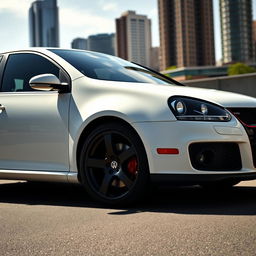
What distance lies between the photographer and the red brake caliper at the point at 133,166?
4.57 metres

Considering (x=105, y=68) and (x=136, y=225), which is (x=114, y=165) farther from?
(x=105, y=68)

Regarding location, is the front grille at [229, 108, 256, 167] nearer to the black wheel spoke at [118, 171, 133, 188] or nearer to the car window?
the black wheel spoke at [118, 171, 133, 188]

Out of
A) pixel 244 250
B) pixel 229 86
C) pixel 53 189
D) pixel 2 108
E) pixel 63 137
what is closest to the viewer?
pixel 244 250

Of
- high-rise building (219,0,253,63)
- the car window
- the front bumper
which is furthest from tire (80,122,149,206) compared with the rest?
high-rise building (219,0,253,63)

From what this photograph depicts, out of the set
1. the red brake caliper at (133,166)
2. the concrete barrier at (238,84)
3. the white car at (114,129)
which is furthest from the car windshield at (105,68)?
the concrete barrier at (238,84)

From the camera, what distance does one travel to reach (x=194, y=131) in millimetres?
4340

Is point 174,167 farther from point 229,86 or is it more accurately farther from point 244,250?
point 229,86

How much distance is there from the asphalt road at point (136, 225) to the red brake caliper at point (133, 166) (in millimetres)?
329

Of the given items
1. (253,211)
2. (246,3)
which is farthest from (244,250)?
(246,3)

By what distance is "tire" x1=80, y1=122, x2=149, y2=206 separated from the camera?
14.7 feet

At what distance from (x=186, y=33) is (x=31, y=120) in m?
169

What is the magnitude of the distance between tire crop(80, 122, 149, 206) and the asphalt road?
0.51 ft

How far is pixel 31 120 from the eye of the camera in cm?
520

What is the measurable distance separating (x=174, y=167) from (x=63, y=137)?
117 centimetres
